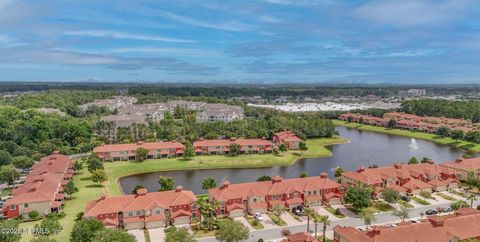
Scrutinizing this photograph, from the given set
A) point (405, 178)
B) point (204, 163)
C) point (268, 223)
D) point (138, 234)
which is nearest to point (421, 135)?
point (405, 178)

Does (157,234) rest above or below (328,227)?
below

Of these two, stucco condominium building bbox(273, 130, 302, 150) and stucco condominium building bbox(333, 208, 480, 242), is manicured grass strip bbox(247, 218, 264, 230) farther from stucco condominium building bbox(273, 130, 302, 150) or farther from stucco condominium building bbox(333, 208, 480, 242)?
stucco condominium building bbox(273, 130, 302, 150)

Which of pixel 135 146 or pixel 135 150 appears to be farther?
pixel 135 146

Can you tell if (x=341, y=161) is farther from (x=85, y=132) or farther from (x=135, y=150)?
(x=85, y=132)

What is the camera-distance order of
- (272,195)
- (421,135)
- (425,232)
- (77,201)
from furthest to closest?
1. (421,135)
2. (77,201)
3. (272,195)
4. (425,232)

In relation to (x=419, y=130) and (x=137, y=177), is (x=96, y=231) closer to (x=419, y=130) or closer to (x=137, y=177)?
(x=137, y=177)

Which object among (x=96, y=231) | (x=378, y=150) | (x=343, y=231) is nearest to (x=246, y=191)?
(x=343, y=231)
